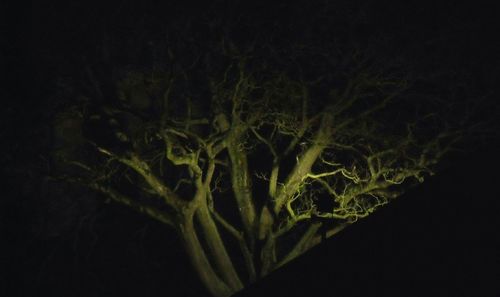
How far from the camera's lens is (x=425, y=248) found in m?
3.36

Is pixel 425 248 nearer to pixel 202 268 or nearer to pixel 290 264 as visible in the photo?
pixel 290 264

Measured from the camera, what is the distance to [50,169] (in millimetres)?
12664

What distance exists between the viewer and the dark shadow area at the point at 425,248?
303cm

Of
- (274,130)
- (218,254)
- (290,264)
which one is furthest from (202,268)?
(290,264)

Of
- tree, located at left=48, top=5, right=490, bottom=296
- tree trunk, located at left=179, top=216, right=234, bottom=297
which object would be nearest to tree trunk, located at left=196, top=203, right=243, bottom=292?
tree, located at left=48, top=5, right=490, bottom=296

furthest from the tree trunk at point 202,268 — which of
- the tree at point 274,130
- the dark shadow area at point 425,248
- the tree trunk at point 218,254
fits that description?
the dark shadow area at point 425,248

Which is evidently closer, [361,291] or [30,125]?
[361,291]

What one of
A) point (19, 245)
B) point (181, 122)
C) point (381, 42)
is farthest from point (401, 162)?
point (19, 245)

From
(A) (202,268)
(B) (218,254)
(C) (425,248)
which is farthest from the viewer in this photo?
(B) (218,254)

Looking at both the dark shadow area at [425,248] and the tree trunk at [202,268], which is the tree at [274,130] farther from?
the dark shadow area at [425,248]

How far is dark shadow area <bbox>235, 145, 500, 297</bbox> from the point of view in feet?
9.95

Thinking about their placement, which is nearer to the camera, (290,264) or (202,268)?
(290,264)

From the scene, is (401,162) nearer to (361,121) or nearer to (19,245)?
(361,121)

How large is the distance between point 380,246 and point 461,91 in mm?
9859
